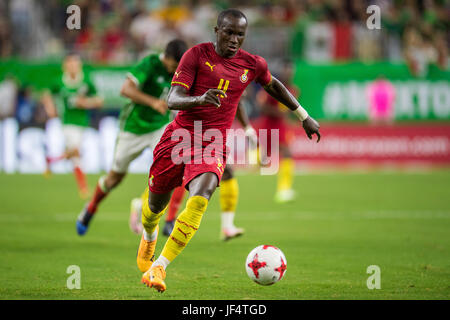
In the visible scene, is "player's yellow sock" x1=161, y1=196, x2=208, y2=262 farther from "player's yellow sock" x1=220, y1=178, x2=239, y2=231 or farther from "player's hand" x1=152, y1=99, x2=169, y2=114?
"player's yellow sock" x1=220, y1=178, x2=239, y2=231

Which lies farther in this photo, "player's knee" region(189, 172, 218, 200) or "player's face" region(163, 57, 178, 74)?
"player's face" region(163, 57, 178, 74)

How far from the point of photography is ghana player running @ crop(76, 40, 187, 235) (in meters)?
9.34

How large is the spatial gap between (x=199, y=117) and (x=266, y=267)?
4.87 feet

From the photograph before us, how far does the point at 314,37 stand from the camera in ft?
73.8

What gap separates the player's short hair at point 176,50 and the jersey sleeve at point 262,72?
2.21 metres

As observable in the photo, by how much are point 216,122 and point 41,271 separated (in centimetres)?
251

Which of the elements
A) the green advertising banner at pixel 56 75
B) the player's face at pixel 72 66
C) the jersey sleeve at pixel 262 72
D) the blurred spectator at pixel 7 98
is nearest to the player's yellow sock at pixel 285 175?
the player's face at pixel 72 66

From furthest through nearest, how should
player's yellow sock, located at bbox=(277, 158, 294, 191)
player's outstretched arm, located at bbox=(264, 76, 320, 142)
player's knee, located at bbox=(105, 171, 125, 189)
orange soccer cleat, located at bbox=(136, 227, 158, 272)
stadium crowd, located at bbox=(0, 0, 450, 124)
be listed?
stadium crowd, located at bbox=(0, 0, 450, 124) → player's yellow sock, located at bbox=(277, 158, 294, 191) → player's knee, located at bbox=(105, 171, 125, 189) → orange soccer cleat, located at bbox=(136, 227, 158, 272) → player's outstretched arm, located at bbox=(264, 76, 320, 142)

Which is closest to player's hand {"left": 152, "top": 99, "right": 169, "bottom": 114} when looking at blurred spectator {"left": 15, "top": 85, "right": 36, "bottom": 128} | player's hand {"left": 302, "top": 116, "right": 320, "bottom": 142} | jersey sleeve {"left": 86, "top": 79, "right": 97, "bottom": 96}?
player's hand {"left": 302, "top": 116, "right": 320, "bottom": 142}

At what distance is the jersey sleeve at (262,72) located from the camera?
677cm

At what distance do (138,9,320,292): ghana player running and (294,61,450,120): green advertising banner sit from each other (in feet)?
51.0

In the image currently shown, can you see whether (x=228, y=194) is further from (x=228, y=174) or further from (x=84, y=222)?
(x=84, y=222)
